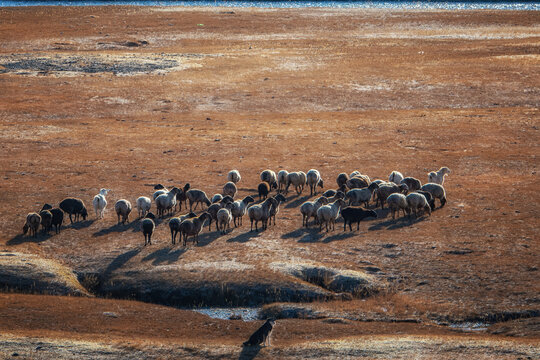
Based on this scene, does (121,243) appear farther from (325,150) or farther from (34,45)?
(34,45)

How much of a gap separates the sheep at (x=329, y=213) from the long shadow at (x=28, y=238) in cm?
815

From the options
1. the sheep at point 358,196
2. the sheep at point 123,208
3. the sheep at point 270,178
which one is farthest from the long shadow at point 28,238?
the sheep at point 358,196

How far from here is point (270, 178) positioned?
2595cm

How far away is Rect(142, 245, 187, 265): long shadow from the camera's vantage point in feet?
62.0

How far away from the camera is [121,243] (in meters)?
20.3

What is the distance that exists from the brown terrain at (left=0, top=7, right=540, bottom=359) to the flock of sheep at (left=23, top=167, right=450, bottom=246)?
442mm

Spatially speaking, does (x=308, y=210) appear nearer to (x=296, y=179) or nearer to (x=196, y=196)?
(x=296, y=179)

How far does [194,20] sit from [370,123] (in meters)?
47.3

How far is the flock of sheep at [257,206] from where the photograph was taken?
2088cm

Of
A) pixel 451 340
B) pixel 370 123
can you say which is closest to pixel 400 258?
pixel 451 340

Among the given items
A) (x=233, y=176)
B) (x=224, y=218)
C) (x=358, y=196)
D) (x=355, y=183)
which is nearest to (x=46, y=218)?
(x=224, y=218)

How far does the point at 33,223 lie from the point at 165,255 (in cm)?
438

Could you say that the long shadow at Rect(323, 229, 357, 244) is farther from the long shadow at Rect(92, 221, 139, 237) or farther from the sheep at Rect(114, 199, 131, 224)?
the sheep at Rect(114, 199, 131, 224)

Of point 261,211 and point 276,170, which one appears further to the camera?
point 276,170
